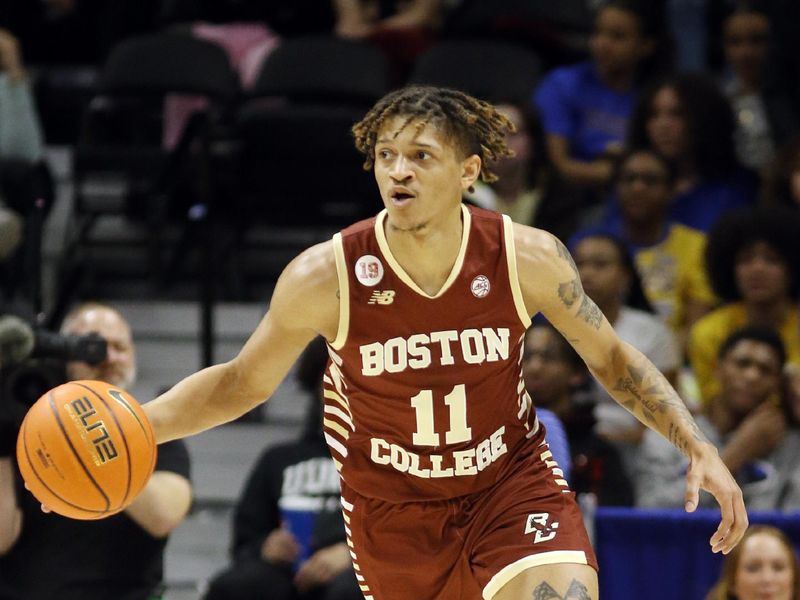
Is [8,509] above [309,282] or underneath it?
underneath

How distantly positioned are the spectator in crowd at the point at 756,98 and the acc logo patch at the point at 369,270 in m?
4.17

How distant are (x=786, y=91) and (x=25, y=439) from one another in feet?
16.8

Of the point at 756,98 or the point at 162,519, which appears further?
the point at 756,98

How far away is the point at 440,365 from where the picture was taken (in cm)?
452

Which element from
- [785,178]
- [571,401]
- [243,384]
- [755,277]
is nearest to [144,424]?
[243,384]

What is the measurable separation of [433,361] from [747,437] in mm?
2459

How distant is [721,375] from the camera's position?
22.3 feet

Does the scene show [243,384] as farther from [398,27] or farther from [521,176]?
[398,27]

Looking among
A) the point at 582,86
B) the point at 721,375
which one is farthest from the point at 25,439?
the point at 582,86

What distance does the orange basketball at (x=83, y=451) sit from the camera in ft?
14.7

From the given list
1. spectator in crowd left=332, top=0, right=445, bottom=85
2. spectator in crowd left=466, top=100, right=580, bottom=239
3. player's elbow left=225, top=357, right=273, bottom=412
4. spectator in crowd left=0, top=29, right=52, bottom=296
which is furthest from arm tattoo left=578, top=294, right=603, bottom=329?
spectator in crowd left=332, top=0, right=445, bottom=85

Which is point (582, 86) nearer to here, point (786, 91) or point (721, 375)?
point (786, 91)

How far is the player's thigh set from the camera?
4.32 meters

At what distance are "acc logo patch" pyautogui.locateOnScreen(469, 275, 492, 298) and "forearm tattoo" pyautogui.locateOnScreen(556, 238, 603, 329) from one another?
206 millimetres
